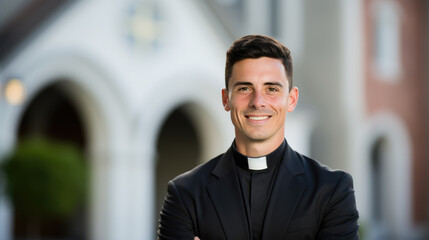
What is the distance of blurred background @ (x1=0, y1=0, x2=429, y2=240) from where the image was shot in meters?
10.6

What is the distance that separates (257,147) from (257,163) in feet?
Result: 0.19

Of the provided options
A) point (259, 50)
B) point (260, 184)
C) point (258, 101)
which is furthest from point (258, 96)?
point (260, 184)

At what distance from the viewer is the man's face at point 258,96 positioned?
2225mm

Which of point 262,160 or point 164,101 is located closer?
point 262,160

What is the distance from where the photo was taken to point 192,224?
2.37 m

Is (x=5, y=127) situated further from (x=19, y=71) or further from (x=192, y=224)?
(x=192, y=224)

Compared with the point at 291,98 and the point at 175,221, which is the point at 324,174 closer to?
the point at 291,98

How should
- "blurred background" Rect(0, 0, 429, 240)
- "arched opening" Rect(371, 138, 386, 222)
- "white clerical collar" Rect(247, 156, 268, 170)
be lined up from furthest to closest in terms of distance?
"arched opening" Rect(371, 138, 386, 222)
"blurred background" Rect(0, 0, 429, 240)
"white clerical collar" Rect(247, 156, 268, 170)

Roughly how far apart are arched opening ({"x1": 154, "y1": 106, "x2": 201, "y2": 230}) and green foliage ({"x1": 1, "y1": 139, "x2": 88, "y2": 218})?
5.76 meters

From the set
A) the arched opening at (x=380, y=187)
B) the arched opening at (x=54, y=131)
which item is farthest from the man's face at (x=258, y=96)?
the arched opening at (x=380, y=187)

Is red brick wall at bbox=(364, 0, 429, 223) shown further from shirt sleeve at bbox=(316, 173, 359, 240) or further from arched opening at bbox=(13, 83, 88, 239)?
shirt sleeve at bbox=(316, 173, 359, 240)

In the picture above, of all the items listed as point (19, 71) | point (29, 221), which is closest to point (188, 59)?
point (19, 71)

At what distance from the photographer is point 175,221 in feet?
7.73

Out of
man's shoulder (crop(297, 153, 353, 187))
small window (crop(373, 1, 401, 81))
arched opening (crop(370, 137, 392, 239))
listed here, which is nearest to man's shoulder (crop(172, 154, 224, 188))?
man's shoulder (crop(297, 153, 353, 187))
